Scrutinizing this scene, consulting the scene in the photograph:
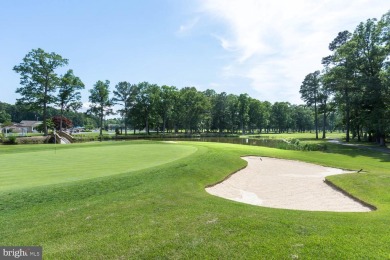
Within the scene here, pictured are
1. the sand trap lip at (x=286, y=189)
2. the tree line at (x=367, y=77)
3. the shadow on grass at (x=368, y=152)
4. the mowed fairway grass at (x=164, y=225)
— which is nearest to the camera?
the mowed fairway grass at (x=164, y=225)

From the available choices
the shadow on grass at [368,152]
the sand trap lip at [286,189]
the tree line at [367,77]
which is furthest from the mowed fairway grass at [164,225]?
the tree line at [367,77]

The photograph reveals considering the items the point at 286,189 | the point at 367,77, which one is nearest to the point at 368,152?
the point at 367,77

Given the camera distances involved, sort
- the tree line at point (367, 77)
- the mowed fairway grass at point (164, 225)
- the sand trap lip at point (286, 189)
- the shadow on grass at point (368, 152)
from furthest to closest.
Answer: the tree line at point (367, 77)
the shadow on grass at point (368, 152)
the sand trap lip at point (286, 189)
the mowed fairway grass at point (164, 225)

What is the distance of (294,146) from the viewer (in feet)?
112

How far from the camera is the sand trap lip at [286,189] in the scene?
991 centimetres

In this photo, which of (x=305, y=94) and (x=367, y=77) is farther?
(x=305, y=94)

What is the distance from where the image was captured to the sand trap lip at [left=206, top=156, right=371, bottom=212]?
9914mm

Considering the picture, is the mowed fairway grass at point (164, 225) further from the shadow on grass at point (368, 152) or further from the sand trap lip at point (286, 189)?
the shadow on grass at point (368, 152)

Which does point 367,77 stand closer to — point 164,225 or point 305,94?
point 305,94

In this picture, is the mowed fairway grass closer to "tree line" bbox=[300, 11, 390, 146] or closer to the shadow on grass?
the shadow on grass

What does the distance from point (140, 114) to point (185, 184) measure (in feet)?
236

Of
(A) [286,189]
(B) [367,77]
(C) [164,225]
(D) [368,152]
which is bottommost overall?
(A) [286,189]

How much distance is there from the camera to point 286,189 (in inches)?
485

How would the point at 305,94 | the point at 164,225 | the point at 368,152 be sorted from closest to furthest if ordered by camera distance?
the point at 164,225 < the point at 368,152 < the point at 305,94
